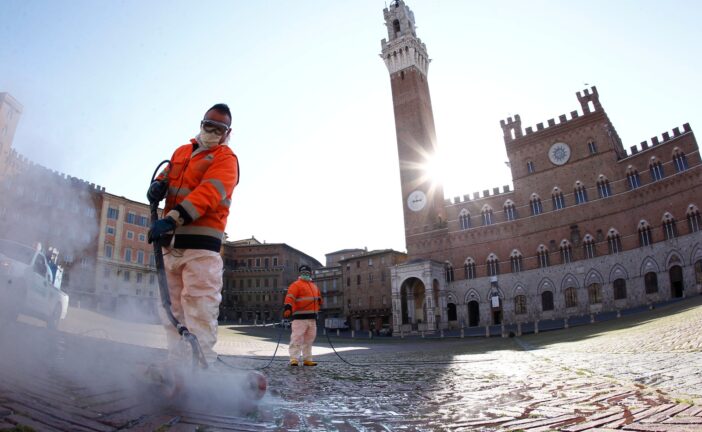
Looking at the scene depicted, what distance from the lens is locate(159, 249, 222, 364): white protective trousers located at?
10.3 feet

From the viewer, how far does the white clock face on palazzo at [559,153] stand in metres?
36.4

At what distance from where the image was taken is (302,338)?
781 cm

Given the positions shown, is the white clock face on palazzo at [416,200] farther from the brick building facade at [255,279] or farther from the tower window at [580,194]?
the brick building facade at [255,279]

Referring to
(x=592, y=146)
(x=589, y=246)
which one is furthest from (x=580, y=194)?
(x=589, y=246)

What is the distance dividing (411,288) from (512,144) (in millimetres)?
17093

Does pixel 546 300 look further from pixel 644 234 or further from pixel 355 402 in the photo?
pixel 355 402

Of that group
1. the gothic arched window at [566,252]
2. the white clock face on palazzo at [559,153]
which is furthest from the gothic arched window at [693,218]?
the white clock face on palazzo at [559,153]

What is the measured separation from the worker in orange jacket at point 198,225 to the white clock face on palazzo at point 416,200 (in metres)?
38.8

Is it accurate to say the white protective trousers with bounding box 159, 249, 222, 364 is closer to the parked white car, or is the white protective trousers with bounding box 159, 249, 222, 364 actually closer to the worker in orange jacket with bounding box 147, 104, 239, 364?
the worker in orange jacket with bounding box 147, 104, 239, 364

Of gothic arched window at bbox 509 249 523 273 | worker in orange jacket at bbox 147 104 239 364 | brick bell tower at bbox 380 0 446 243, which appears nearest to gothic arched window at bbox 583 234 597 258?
gothic arched window at bbox 509 249 523 273

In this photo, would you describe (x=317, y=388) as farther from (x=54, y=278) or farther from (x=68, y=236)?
(x=54, y=278)

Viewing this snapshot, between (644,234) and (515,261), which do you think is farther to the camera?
(515,261)

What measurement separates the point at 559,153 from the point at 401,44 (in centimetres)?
2251


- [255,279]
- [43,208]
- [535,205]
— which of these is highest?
[535,205]
